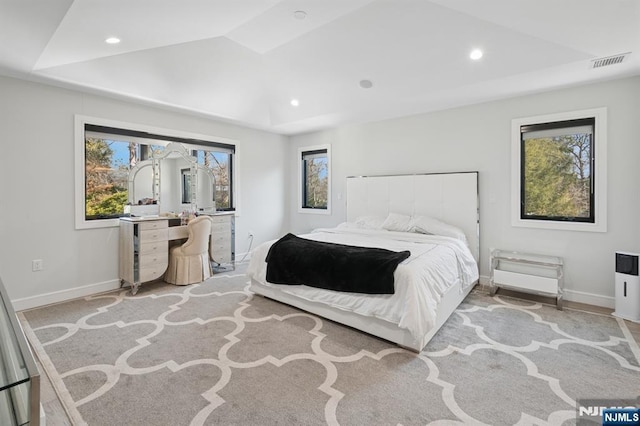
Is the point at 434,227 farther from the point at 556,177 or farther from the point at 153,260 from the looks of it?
the point at 153,260

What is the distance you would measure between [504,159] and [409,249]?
197cm

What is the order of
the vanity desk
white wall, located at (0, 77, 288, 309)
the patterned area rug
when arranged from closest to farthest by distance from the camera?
1. the patterned area rug
2. white wall, located at (0, 77, 288, 309)
3. the vanity desk

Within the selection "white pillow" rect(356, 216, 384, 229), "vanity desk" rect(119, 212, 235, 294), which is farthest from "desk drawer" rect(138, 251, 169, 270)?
"white pillow" rect(356, 216, 384, 229)

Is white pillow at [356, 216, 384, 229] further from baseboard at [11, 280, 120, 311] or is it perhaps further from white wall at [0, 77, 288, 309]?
baseboard at [11, 280, 120, 311]

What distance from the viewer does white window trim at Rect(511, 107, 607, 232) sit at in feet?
11.2

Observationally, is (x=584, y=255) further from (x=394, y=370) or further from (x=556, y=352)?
(x=394, y=370)

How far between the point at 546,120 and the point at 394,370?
350 cm

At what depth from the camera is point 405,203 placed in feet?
15.8

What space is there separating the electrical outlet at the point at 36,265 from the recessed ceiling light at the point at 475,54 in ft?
17.2

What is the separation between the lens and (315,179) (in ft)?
20.7

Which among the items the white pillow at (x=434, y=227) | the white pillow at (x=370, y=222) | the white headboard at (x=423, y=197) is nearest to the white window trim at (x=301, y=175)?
the white headboard at (x=423, y=197)

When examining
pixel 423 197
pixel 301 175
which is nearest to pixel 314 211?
pixel 301 175

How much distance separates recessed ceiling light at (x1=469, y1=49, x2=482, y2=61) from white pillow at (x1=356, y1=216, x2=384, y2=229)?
243cm

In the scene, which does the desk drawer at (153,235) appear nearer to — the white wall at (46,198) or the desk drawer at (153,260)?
the desk drawer at (153,260)
